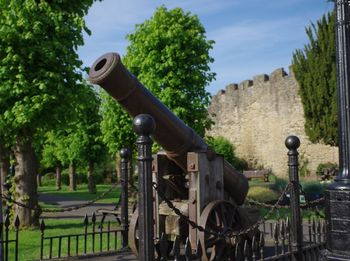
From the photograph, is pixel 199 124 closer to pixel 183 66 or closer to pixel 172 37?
pixel 183 66

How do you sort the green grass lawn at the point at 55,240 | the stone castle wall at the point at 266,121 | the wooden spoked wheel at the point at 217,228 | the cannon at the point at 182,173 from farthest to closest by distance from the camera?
the stone castle wall at the point at 266,121
the green grass lawn at the point at 55,240
the wooden spoked wheel at the point at 217,228
the cannon at the point at 182,173

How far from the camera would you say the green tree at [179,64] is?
16.9 meters

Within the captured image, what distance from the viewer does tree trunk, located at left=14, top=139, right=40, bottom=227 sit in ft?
36.7

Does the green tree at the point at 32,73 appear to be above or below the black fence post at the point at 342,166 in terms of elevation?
above

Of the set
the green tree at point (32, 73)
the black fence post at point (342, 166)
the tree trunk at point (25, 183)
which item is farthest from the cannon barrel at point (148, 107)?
the tree trunk at point (25, 183)

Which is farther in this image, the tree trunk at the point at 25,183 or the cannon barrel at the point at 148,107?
the tree trunk at the point at 25,183

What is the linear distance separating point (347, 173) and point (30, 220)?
8.95 m

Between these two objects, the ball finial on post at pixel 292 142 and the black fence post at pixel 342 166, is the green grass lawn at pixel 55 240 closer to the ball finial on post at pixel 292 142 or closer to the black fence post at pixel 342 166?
the ball finial on post at pixel 292 142

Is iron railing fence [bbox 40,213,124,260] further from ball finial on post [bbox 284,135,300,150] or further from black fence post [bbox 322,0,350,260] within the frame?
black fence post [bbox 322,0,350,260]

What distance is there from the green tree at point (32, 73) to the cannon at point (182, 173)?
4.70 metres

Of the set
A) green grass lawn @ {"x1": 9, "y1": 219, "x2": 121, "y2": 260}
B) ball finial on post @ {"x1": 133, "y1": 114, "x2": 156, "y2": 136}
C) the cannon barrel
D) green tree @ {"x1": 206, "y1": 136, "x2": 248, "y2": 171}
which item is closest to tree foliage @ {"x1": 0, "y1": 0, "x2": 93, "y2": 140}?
green grass lawn @ {"x1": 9, "y1": 219, "x2": 121, "y2": 260}

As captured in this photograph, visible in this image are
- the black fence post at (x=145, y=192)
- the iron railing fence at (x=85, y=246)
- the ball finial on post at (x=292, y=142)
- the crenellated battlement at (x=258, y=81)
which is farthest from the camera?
the crenellated battlement at (x=258, y=81)

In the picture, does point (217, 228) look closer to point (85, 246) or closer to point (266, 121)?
point (85, 246)

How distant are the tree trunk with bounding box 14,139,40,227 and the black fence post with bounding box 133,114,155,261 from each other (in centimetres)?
791
